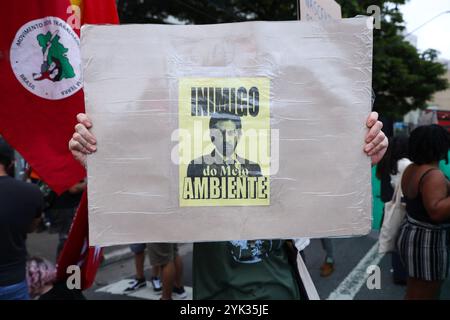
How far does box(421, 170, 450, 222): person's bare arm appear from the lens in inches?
106

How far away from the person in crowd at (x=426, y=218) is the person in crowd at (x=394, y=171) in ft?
5.05

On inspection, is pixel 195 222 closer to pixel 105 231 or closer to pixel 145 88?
pixel 105 231

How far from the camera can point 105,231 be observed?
4.38 feet

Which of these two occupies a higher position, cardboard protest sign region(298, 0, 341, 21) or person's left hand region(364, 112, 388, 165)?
cardboard protest sign region(298, 0, 341, 21)

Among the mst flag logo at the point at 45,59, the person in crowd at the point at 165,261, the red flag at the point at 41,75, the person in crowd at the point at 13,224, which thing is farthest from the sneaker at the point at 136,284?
the mst flag logo at the point at 45,59

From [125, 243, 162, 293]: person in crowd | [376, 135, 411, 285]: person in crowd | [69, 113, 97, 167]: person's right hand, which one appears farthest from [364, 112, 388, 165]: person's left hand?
[125, 243, 162, 293]: person in crowd

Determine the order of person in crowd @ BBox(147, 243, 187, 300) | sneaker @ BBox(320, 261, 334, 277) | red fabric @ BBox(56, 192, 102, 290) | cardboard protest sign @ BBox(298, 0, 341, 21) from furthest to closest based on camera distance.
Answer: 1. sneaker @ BBox(320, 261, 334, 277)
2. person in crowd @ BBox(147, 243, 187, 300)
3. red fabric @ BBox(56, 192, 102, 290)
4. cardboard protest sign @ BBox(298, 0, 341, 21)

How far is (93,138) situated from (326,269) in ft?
14.4

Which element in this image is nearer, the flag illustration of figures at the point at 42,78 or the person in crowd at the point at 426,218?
the flag illustration of figures at the point at 42,78

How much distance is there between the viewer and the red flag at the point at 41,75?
2.05 metres

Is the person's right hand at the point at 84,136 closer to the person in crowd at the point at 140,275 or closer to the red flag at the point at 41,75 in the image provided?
the red flag at the point at 41,75

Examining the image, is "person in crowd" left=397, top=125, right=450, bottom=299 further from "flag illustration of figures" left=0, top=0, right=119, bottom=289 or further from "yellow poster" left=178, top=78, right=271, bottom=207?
"flag illustration of figures" left=0, top=0, right=119, bottom=289
